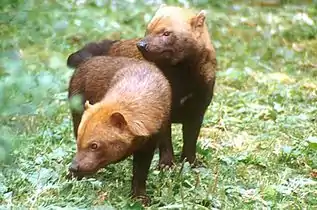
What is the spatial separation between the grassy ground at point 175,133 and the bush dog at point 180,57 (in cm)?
32

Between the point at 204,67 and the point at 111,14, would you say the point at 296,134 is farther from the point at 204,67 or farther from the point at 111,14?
the point at 111,14

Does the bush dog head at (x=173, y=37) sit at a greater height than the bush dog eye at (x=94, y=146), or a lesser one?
greater

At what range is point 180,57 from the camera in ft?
18.2

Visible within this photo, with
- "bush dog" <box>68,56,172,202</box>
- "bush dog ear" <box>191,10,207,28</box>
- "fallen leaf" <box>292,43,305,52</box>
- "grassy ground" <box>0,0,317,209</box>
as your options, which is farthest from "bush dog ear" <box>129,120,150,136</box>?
"fallen leaf" <box>292,43,305,52</box>

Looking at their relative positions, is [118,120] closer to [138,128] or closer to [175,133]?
[138,128]

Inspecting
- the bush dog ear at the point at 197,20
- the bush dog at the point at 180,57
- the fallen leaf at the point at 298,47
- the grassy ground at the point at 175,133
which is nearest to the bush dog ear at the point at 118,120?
the grassy ground at the point at 175,133

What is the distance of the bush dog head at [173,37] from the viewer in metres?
5.42

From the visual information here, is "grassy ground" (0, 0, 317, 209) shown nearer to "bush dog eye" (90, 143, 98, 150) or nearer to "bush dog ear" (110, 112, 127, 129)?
"bush dog eye" (90, 143, 98, 150)

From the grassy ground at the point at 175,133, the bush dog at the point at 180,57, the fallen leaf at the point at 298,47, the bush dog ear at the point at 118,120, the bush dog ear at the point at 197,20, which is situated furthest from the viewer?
the fallen leaf at the point at 298,47

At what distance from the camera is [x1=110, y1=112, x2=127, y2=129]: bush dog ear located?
459cm

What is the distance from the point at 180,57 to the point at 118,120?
113 centimetres

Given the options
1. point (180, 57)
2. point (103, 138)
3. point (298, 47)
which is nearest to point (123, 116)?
point (103, 138)

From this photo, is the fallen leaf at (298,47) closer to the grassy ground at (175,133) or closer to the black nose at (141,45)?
the grassy ground at (175,133)

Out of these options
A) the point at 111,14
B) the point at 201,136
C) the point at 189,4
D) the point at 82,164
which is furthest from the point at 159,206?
the point at 189,4
